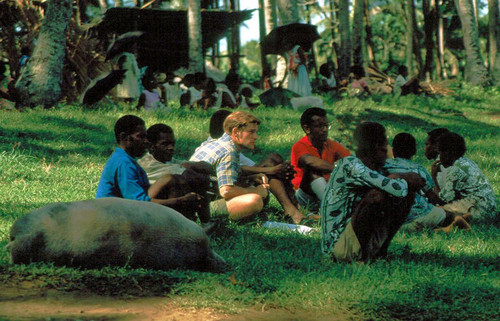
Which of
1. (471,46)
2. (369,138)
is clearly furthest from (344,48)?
(369,138)

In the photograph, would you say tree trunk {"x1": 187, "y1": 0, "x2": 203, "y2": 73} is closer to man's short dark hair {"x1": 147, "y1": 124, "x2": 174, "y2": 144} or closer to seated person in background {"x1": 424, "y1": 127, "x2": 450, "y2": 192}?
seated person in background {"x1": 424, "y1": 127, "x2": 450, "y2": 192}

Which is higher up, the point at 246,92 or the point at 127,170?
the point at 246,92

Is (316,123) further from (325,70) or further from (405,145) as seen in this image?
(325,70)

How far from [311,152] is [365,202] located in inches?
111

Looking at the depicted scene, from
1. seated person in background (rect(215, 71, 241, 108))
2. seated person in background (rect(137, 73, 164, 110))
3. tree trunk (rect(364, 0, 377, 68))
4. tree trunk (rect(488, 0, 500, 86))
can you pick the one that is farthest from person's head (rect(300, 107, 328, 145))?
tree trunk (rect(364, 0, 377, 68))

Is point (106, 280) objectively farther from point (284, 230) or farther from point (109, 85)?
point (109, 85)

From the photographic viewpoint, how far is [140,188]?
18.4 ft

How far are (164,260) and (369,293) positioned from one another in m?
1.49

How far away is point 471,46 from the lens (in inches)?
882

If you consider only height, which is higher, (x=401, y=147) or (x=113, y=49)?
(x=113, y=49)

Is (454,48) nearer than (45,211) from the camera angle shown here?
No

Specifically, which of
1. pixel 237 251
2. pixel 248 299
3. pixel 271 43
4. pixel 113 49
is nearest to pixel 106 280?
pixel 248 299

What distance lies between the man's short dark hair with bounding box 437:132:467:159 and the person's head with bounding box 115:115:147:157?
11.9ft

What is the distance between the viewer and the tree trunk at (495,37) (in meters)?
23.7
